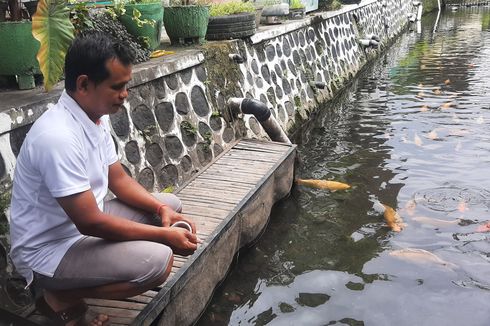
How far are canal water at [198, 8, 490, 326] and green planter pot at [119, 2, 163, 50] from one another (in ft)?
10.2

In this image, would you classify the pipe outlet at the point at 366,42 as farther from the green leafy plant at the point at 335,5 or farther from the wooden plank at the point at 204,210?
the wooden plank at the point at 204,210

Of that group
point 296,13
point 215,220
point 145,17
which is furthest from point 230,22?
point 296,13

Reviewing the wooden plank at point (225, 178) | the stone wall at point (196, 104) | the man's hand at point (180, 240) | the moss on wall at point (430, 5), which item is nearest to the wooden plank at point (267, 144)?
the stone wall at point (196, 104)

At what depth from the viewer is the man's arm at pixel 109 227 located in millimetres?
2977

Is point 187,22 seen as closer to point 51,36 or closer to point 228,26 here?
point 228,26

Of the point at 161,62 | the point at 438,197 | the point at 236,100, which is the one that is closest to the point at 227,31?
the point at 236,100

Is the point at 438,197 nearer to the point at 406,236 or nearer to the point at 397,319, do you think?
the point at 406,236

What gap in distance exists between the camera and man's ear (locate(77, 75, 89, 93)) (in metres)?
3.08

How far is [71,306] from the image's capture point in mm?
3367

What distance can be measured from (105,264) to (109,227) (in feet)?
0.81

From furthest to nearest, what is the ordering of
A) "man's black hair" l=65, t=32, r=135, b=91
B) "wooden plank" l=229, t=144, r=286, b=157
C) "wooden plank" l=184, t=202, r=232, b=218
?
1. "wooden plank" l=229, t=144, r=286, b=157
2. "wooden plank" l=184, t=202, r=232, b=218
3. "man's black hair" l=65, t=32, r=135, b=91

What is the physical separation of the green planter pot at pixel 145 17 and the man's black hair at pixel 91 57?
3.79m

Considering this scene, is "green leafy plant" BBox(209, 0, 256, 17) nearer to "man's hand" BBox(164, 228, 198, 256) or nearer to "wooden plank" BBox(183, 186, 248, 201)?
"wooden plank" BBox(183, 186, 248, 201)

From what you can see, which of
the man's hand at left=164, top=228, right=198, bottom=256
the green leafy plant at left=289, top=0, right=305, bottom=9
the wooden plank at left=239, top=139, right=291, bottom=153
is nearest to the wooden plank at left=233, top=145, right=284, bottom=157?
the wooden plank at left=239, top=139, right=291, bottom=153
